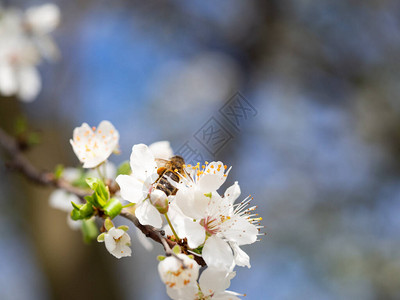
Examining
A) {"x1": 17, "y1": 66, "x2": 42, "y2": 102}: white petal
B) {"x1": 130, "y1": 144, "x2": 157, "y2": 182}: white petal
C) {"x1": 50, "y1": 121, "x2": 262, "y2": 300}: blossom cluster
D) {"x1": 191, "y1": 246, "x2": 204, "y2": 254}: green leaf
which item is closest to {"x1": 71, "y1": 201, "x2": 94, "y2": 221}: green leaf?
{"x1": 50, "y1": 121, "x2": 262, "y2": 300}: blossom cluster

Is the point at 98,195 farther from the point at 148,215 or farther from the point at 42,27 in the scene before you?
the point at 42,27

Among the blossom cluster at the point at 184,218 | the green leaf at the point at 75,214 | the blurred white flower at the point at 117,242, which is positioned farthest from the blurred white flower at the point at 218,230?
the green leaf at the point at 75,214

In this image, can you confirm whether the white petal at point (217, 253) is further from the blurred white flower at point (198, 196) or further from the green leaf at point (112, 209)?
the green leaf at point (112, 209)

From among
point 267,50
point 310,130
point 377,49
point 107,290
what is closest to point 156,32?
point 267,50

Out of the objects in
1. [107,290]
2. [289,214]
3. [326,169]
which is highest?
[326,169]

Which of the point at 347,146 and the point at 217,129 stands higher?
the point at 347,146

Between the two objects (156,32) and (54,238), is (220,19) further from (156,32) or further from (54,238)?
(54,238)

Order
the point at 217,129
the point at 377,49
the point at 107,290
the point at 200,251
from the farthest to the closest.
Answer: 1. the point at 377,49
2. the point at 107,290
3. the point at 217,129
4. the point at 200,251

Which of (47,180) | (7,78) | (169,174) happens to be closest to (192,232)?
(169,174)
